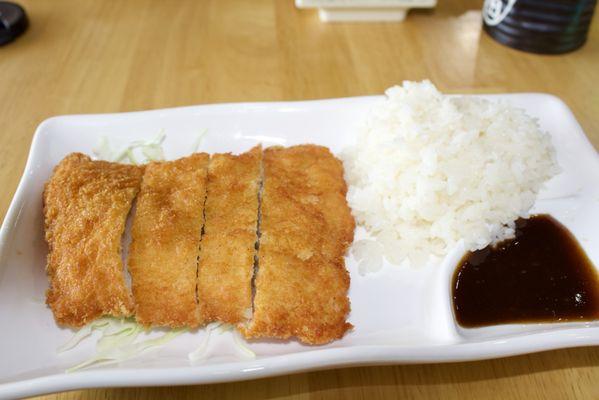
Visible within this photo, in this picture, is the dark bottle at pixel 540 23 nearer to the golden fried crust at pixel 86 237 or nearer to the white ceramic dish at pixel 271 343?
the white ceramic dish at pixel 271 343

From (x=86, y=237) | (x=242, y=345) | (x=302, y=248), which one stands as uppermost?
(x=86, y=237)

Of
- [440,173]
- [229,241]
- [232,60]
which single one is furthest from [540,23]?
[229,241]

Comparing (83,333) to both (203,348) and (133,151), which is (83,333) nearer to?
(203,348)

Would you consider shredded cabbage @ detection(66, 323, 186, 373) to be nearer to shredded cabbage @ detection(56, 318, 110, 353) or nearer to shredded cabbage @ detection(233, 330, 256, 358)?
shredded cabbage @ detection(56, 318, 110, 353)

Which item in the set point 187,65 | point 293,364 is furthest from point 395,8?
point 293,364

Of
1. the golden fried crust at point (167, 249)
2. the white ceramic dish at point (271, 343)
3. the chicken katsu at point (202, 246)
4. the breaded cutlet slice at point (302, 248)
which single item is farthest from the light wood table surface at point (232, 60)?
the breaded cutlet slice at point (302, 248)

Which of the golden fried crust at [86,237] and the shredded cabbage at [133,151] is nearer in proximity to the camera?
the golden fried crust at [86,237]
